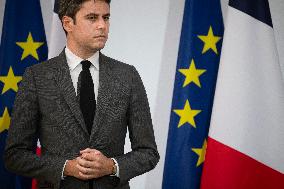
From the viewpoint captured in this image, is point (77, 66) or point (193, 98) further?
point (193, 98)

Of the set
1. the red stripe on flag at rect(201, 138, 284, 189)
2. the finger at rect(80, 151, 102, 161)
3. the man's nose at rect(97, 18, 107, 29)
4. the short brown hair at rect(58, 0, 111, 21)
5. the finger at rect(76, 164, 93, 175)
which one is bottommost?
the red stripe on flag at rect(201, 138, 284, 189)

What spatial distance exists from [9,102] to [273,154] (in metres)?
1.43

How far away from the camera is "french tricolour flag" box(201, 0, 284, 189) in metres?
1.70

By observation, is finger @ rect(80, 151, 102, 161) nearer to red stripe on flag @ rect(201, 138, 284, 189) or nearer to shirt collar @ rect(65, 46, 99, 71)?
shirt collar @ rect(65, 46, 99, 71)

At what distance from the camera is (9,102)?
184 cm

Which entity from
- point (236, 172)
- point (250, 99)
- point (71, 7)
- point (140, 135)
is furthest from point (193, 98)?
point (71, 7)

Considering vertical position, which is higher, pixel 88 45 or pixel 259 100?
pixel 88 45

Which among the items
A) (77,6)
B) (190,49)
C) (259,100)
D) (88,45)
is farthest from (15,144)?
(259,100)

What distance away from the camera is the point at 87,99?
48.7 inches

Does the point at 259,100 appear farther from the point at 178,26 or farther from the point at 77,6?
the point at 77,6

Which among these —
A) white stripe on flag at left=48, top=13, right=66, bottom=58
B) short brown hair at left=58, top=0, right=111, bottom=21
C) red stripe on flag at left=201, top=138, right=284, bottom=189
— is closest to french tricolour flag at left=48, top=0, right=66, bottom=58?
white stripe on flag at left=48, top=13, right=66, bottom=58

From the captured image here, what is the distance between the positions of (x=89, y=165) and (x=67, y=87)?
0.31m

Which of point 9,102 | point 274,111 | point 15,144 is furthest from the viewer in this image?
point 9,102

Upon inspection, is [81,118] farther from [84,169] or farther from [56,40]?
[56,40]
